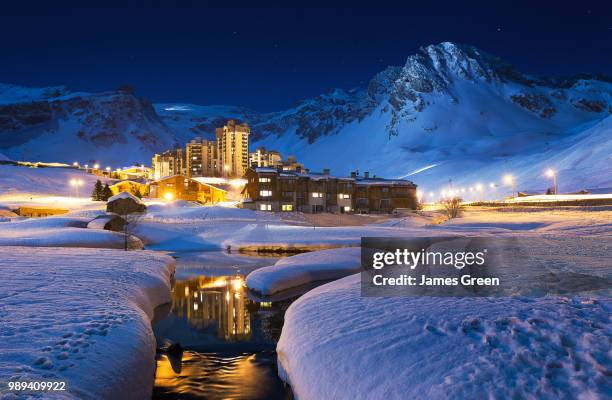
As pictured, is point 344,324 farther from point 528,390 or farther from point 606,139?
point 606,139

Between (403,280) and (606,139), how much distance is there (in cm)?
14547

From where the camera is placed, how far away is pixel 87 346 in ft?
36.4

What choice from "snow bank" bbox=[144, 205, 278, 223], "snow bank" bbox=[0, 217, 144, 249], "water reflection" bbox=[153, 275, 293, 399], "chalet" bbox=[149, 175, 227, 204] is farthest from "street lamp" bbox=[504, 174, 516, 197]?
"water reflection" bbox=[153, 275, 293, 399]

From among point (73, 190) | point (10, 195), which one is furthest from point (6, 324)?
point (73, 190)

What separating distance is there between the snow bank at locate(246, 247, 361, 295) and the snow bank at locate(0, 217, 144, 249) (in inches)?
818

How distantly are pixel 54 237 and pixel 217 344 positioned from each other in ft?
105

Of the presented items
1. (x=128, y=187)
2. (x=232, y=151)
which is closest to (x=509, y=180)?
(x=128, y=187)

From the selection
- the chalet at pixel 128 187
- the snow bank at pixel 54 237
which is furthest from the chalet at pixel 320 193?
the snow bank at pixel 54 237

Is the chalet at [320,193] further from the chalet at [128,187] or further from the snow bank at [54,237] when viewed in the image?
the snow bank at [54,237]

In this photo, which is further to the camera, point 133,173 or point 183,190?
point 133,173

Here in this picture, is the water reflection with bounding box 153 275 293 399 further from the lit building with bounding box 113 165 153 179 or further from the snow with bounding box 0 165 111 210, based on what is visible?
the lit building with bounding box 113 165 153 179

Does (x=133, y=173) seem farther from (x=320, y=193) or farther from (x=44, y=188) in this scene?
(x=320, y=193)

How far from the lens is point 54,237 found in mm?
41750

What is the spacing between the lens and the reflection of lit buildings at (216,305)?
19797 mm
